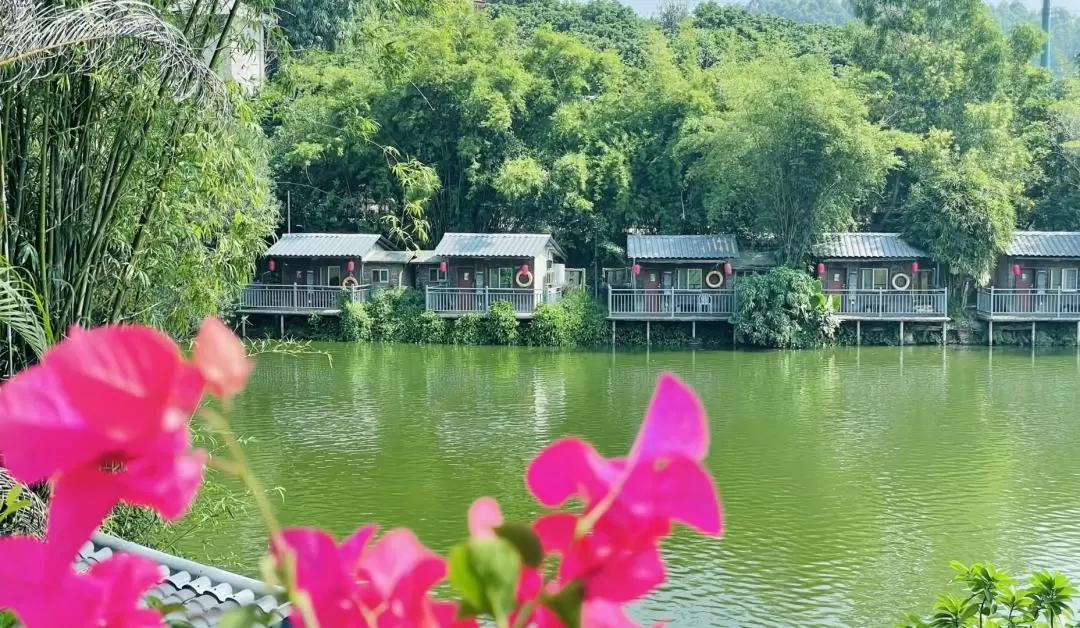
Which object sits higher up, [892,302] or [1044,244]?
[1044,244]

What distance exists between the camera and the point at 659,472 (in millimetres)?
436

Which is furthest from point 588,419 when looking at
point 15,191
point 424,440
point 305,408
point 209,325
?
point 209,325

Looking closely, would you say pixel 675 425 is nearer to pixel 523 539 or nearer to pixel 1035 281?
pixel 523 539

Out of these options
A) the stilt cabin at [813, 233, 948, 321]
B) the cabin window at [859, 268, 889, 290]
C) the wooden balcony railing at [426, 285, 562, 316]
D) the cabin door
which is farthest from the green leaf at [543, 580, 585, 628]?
the cabin window at [859, 268, 889, 290]

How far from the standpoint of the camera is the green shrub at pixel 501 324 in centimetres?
1933

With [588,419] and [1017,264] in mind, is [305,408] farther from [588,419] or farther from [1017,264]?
[1017,264]

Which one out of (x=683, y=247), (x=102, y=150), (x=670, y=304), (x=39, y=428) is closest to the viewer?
(x=39, y=428)

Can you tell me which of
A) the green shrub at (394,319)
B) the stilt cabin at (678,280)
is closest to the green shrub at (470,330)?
the green shrub at (394,319)

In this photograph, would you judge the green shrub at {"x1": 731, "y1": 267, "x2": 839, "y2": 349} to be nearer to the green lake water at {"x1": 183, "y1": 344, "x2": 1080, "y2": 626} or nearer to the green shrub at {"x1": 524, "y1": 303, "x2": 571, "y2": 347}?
the green lake water at {"x1": 183, "y1": 344, "x2": 1080, "y2": 626}

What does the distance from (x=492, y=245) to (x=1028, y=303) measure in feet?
32.8

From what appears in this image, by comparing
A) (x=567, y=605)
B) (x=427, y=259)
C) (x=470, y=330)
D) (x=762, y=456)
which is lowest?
(x=762, y=456)

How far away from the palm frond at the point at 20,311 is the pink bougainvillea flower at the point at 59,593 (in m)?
2.64

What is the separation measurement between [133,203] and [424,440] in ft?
23.5

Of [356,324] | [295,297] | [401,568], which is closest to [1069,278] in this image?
[356,324]
